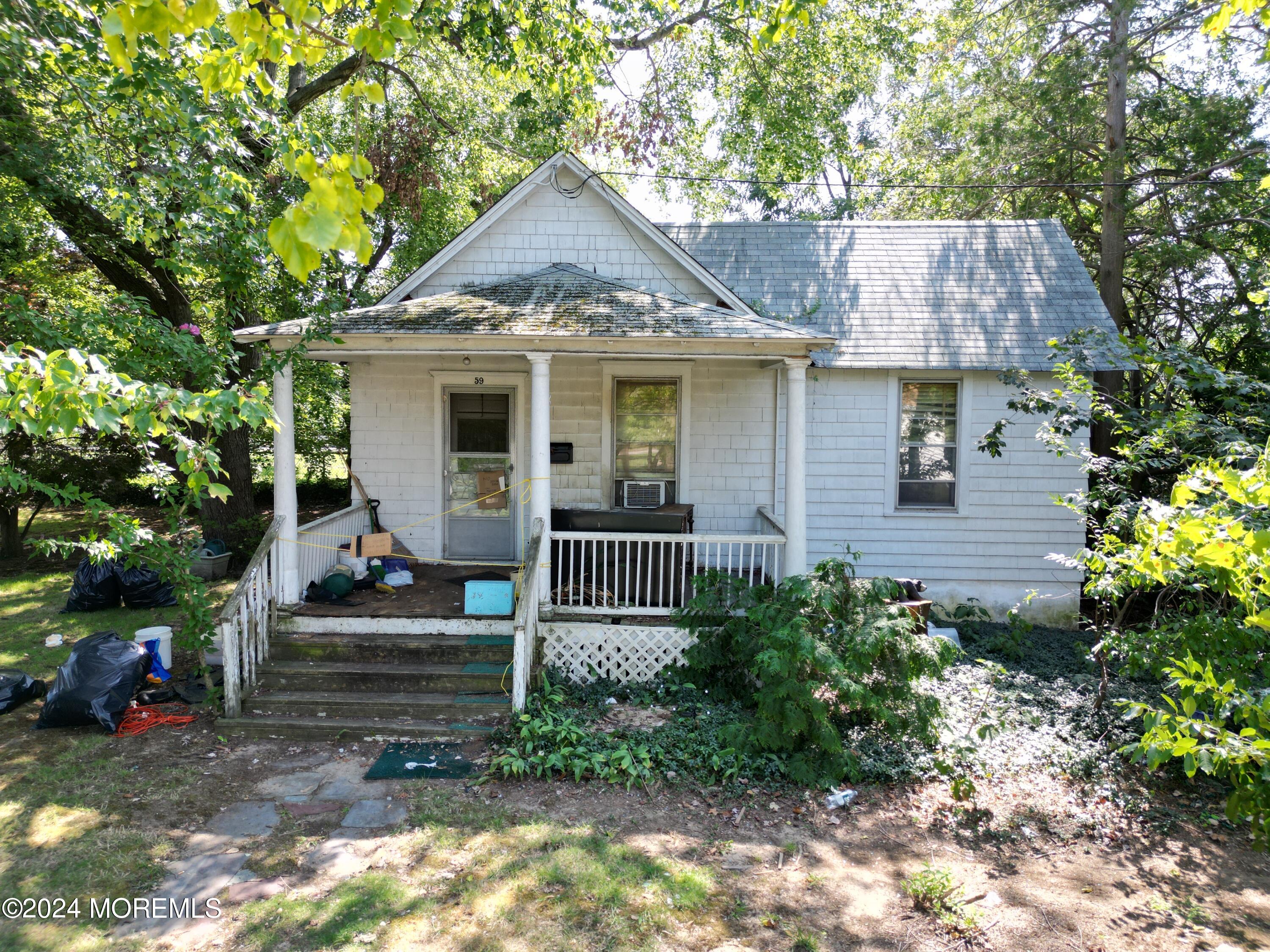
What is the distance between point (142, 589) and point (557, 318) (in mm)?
6894

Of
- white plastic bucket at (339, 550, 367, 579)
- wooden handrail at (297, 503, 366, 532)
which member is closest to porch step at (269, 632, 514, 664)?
wooden handrail at (297, 503, 366, 532)

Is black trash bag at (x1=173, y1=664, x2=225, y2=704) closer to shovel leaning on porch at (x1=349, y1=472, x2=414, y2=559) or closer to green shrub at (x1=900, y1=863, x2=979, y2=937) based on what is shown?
shovel leaning on porch at (x1=349, y1=472, x2=414, y2=559)

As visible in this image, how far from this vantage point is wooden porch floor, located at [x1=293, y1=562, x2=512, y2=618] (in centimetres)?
722

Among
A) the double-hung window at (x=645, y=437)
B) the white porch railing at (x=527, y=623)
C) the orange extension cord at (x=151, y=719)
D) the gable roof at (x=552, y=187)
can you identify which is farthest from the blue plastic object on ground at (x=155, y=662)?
the double-hung window at (x=645, y=437)

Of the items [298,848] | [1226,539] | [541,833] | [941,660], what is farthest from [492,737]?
[1226,539]

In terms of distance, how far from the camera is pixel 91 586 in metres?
9.52

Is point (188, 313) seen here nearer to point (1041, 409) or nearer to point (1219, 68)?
point (1041, 409)

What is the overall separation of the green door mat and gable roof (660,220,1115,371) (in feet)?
20.9

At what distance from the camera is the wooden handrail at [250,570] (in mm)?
6383

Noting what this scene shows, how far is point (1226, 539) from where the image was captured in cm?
239

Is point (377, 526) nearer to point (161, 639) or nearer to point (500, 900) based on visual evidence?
point (161, 639)

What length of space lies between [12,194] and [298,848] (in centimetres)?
757

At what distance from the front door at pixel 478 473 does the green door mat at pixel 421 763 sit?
3570 mm

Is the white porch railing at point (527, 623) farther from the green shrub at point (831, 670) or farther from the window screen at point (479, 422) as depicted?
the window screen at point (479, 422)
